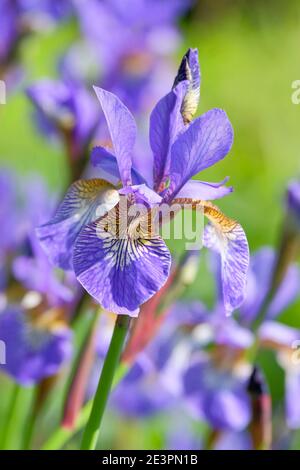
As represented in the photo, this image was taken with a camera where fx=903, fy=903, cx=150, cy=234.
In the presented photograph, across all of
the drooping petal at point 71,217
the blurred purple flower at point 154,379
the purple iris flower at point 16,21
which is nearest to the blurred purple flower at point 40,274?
the blurred purple flower at point 154,379

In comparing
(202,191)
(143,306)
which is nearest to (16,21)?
(143,306)

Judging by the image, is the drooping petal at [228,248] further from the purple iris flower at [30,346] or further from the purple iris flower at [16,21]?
the purple iris flower at [16,21]

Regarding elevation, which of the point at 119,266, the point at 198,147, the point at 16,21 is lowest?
the point at 119,266

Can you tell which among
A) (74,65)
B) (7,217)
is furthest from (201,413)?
(74,65)

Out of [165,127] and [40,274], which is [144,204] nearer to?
[165,127]
